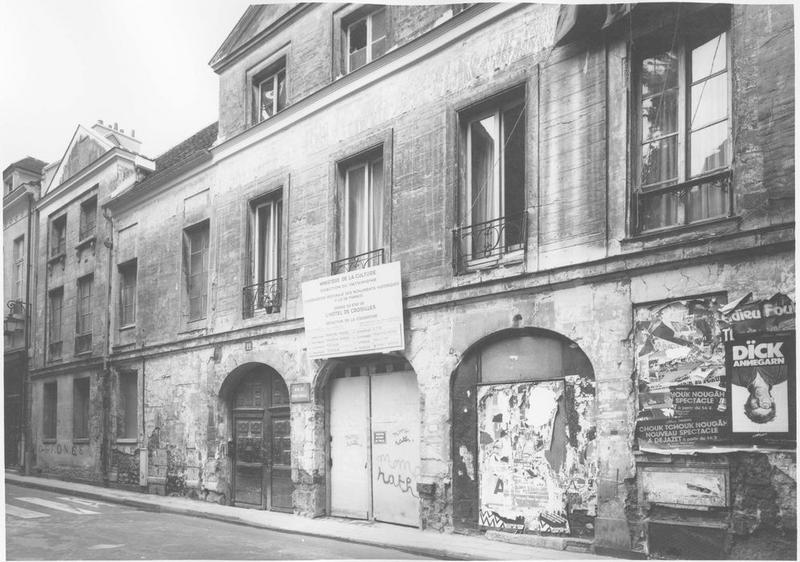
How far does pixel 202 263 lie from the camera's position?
1153cm

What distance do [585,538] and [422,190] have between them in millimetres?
3946

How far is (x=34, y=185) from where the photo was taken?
29.9 ft

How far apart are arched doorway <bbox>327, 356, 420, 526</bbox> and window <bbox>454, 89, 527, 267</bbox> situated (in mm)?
1698

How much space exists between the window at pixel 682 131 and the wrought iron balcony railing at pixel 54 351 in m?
7.56

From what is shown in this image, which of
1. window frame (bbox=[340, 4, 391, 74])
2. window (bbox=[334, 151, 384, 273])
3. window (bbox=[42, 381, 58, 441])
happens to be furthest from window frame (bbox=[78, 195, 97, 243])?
window frame (bbox=[340, 4, 391, 74])

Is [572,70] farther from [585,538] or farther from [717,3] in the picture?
[585,538]

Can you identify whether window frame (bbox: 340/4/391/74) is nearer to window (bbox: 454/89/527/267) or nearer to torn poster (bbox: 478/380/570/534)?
window (bbox: 454/89/527/267)

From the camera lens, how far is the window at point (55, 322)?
9.77 meters

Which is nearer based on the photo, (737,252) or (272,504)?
(737,252)

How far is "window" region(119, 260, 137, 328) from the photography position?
12023mm

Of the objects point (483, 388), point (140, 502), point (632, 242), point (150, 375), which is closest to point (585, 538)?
point (483, 388)

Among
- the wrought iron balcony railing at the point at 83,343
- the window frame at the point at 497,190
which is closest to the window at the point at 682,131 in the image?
the window frame at the point at 497,190

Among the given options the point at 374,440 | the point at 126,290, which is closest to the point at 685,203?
the point at 374,440

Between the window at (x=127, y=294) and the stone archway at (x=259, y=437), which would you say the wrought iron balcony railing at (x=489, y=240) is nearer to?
the stone archway at (x=259, y=437)
